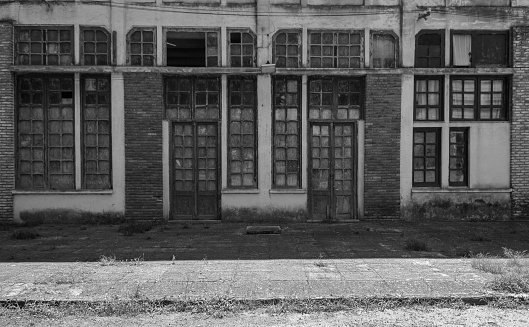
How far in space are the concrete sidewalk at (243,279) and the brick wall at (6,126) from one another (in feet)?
17.1

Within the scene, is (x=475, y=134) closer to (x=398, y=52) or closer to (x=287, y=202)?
(x=398, y=52)

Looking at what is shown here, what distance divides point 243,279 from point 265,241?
3300 millimetres

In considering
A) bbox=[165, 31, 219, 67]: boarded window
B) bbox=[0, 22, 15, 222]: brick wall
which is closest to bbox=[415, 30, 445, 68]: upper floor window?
bbox=[165, 31, 219, 67]: boarded window

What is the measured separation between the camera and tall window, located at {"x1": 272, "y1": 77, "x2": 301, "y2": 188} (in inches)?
517

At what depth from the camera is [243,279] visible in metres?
6.91

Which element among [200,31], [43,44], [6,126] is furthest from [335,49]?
[6,126]

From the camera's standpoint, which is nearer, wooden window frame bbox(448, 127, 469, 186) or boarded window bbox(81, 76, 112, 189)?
boarded window bbox(81, 76, 112, 189)

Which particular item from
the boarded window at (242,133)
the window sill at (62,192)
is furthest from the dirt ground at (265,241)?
the boarded window at (242,133)

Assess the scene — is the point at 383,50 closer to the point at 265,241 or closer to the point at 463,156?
the point at 463,156

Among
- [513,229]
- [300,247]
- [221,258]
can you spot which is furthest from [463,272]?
[513,229]

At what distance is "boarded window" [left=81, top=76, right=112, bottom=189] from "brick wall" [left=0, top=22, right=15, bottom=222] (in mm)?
1732

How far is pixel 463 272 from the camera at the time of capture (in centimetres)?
729

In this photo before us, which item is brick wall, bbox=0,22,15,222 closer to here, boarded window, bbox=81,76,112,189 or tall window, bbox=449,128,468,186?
boarded window, bbox=81,76,112,189

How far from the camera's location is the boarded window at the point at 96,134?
1290 centimetres
